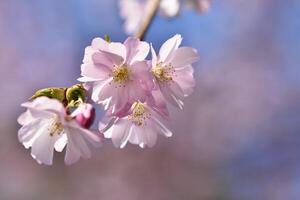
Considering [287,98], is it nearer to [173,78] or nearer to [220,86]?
[220,86]

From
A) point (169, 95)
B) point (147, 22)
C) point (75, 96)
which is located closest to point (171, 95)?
point (169, 95)

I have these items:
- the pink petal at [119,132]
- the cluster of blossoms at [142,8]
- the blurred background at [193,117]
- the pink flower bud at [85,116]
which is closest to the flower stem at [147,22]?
the cluster of blossoms at [142,8]

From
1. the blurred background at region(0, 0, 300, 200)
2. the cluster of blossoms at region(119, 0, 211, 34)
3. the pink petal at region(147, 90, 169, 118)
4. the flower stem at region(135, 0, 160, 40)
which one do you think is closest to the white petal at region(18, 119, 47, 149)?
the pink petal at region(147, 90, 169, 118)

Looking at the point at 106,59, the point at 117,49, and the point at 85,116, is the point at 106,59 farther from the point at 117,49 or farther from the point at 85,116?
the point at 85,116

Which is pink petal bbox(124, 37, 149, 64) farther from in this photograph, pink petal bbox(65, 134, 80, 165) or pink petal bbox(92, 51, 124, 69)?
pink petal bbox(65, 134, 80, 165)

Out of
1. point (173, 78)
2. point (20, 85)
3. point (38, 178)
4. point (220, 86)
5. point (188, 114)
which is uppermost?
point (220, 86)

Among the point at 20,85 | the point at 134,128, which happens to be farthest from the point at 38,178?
the point at 134,128
